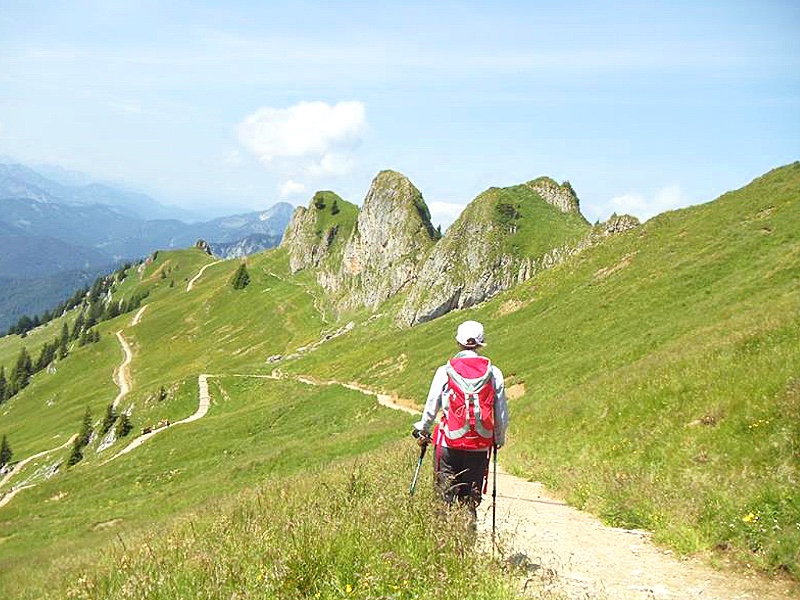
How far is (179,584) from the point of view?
21.4 feet

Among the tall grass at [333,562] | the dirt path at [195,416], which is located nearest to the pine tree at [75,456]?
the dirt path at [195,416]

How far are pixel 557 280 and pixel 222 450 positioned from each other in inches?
1304

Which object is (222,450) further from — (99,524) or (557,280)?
(557,280)

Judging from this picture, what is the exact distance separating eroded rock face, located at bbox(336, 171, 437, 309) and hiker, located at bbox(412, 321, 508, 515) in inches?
3831

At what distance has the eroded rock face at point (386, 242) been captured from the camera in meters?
111

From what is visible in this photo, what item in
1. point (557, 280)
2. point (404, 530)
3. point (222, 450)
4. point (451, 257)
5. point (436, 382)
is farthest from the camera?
point (451, 257)

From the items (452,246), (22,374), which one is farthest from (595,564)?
(22,374)

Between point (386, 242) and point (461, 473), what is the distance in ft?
374

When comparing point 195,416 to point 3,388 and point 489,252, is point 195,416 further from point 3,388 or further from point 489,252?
point 3,388

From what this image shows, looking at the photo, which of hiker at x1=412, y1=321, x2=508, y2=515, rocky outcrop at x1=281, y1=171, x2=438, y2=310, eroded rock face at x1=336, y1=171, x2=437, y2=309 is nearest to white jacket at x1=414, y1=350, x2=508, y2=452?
hiker at x1=412, y1=321, x2=508, y2=515

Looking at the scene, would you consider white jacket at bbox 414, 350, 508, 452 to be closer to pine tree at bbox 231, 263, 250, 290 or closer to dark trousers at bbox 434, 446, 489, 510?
dark trousers at bbox 434, 446, 489, 510

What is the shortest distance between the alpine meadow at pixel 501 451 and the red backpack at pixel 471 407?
105 cm

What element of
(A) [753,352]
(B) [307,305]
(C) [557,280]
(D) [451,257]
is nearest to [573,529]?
(A) [753,352]

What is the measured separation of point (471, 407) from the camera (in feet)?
26.4
